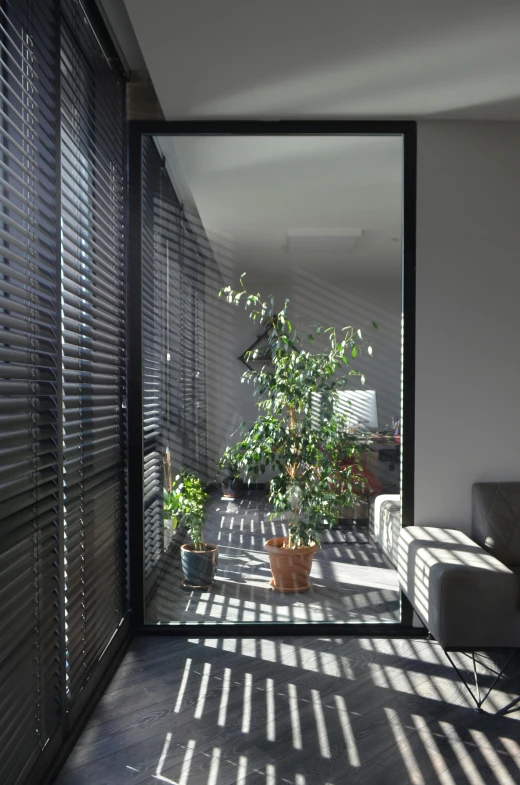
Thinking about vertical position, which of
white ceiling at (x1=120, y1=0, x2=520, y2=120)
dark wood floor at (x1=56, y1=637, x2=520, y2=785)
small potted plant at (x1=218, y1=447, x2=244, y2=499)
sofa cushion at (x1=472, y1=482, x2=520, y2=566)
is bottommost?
dark wood floor at (x1=56, y1=637, x2=520, y2=785)

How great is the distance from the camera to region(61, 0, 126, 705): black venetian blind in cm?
213

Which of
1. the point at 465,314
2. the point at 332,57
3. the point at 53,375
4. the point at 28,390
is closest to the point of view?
the point at 28,390

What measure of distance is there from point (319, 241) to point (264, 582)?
1.71m

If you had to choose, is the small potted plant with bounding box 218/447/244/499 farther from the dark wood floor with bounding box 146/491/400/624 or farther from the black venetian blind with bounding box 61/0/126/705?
the black venetian blind with bounding box 61/0/126/705

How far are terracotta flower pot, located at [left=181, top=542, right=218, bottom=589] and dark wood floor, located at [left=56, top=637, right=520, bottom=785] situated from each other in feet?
1.07

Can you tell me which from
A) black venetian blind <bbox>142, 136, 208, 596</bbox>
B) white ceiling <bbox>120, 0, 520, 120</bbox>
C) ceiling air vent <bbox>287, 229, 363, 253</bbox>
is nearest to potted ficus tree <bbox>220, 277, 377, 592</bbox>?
black venetian blind <bbox>142, 136, 208, 596</bbox>

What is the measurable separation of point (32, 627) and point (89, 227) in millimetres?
1463

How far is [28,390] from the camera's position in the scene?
172 cm

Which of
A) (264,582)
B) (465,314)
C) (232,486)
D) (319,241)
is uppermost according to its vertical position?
(319,241)

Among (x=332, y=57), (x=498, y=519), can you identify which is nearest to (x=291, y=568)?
(x=498, y=519)

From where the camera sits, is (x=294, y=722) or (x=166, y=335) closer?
(x=294, y=722)

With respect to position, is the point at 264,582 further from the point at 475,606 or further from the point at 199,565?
the point at 475,606

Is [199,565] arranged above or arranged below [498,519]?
below

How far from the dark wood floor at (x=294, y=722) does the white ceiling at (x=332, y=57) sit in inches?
97.6
